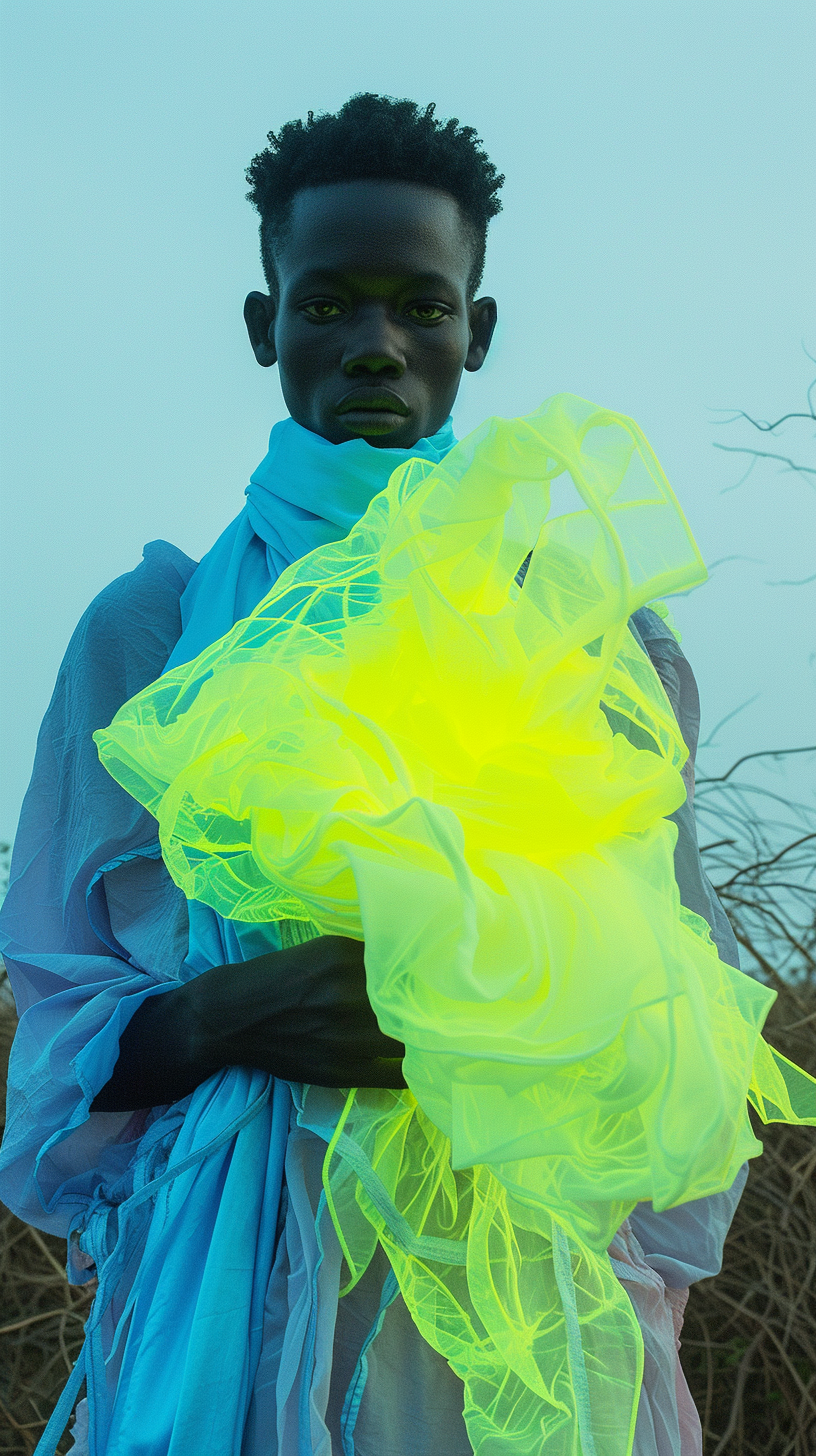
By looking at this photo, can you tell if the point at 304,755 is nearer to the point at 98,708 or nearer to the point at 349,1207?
the point at 349,1207

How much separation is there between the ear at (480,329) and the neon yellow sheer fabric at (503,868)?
0.62 metres

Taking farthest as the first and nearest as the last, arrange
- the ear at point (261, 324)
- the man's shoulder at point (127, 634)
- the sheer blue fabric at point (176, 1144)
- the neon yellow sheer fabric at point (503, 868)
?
1. the ear at point (261, 324)
2. the man's shoulder at point (127, 634)
3. the sheer blue fabric at point (176, 1144)
4. the neon yellow sheer fabric at point (503, 868)

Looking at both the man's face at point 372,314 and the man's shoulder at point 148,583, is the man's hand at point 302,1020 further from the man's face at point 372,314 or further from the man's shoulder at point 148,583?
the man's face at point 372,314

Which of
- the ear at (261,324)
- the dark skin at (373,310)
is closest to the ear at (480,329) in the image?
the dark skin at (373,310)

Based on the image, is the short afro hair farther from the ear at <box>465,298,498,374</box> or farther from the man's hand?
the man's hand

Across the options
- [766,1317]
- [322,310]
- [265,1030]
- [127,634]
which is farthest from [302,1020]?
[766,1317]

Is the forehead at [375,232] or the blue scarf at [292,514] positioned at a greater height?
the forehead at [375,232]

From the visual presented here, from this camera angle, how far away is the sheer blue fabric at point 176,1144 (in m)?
0.95

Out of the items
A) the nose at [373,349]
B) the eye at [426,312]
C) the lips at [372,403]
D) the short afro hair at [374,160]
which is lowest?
the lips at [372,403]

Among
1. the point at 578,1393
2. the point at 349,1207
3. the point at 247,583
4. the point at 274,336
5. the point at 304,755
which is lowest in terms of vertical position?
the point at 578,1393

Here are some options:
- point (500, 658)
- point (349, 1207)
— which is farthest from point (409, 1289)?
point (500, 658)

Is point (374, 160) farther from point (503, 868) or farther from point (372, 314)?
point (503, 868)

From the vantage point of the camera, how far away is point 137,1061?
108 cm

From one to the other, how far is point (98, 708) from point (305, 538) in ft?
0.90
